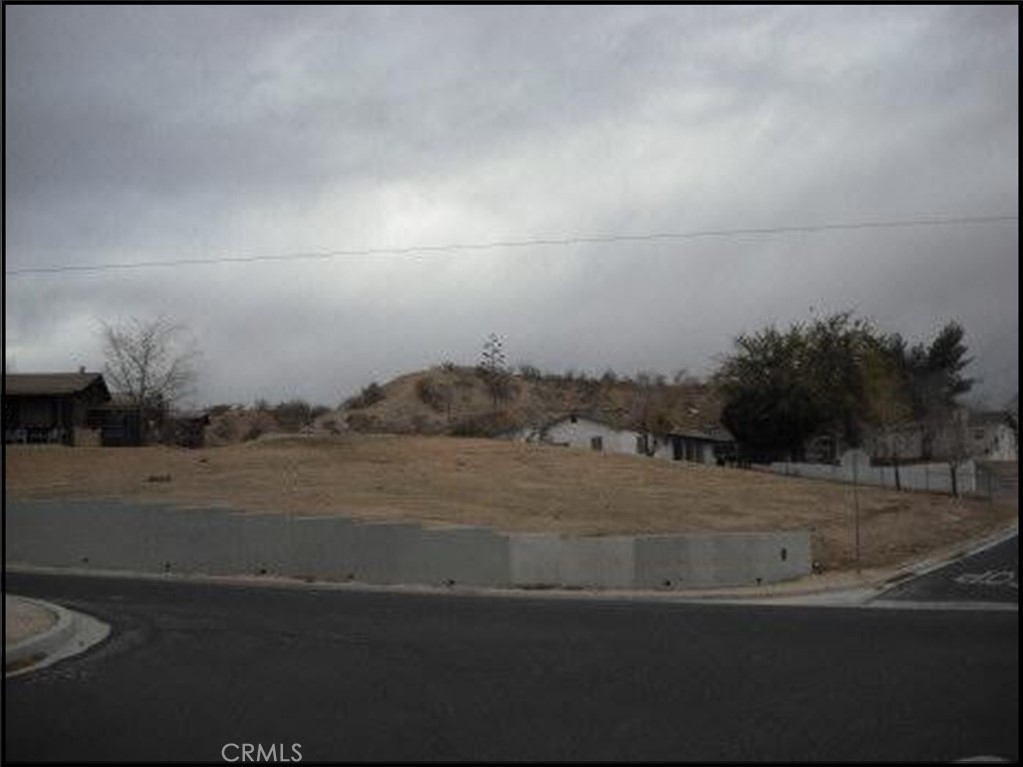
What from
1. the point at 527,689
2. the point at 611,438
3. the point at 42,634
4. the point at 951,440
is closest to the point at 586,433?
the point at 611,438

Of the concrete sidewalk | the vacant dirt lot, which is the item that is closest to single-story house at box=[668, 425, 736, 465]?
the vacant dirt lot

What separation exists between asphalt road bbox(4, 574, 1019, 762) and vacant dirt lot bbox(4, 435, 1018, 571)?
13.3 meters

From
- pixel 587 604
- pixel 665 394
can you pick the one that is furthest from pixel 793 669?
pixel 665 394

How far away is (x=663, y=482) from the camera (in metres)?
45.7

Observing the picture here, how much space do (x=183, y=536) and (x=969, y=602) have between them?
17.0m

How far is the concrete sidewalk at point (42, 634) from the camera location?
12.6 m

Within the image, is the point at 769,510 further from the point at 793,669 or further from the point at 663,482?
the point at 793,669

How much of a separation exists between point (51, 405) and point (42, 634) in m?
53.2

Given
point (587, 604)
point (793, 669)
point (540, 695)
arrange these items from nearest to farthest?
point (540, 695) < point (793, 669) < point (587, 604)

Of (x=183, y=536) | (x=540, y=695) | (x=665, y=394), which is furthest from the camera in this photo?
(x=665, y=394)

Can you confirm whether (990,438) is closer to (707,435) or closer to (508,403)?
(707,435)

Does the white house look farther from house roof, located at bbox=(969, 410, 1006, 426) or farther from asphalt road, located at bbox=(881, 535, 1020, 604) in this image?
asphalt road, located at bbox=(881, 535, 1020, 604)

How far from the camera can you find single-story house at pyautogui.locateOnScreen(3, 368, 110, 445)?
61031 mm

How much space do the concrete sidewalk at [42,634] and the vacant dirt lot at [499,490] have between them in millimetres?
13431
